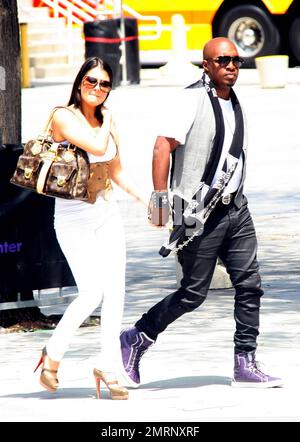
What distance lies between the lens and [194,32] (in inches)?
1180

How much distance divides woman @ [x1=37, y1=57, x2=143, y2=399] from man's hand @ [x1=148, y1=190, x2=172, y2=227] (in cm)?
18

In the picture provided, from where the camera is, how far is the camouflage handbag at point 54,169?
7.92 m

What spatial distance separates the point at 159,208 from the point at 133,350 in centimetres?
85

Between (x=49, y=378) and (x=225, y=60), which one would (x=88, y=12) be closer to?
(x=225, y=60)

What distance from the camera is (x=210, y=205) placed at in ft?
26.2

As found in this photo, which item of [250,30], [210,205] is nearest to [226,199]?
[210,205]

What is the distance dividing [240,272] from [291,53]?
22692 mm

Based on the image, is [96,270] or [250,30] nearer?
[96,270]

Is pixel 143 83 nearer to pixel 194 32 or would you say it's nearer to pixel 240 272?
pixel 194 32

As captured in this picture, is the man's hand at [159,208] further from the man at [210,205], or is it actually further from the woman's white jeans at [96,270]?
the woman's white jeans at [96,270]

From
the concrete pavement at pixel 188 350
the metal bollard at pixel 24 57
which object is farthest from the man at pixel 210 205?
the metal bollard at pixel 24 57
